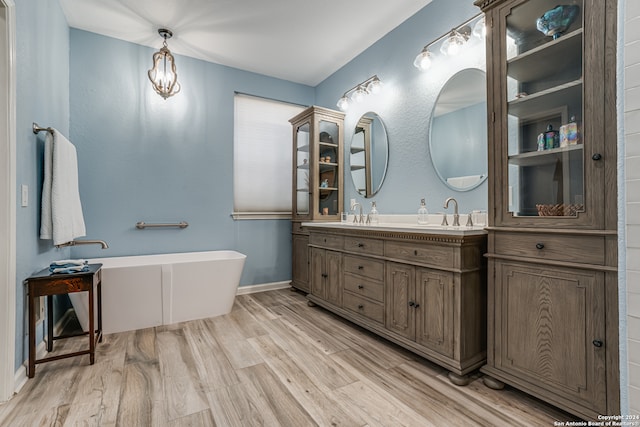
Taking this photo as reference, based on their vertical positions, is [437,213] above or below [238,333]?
above

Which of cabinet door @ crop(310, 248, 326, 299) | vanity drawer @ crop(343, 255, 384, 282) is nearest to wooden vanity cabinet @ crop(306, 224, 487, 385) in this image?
vanity drawer @ crop(343, 255, 384, 282)

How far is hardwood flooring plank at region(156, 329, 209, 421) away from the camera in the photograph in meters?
1.59

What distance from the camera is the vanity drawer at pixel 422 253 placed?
1861 mm

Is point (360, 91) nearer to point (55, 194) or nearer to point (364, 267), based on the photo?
point (364, 267)

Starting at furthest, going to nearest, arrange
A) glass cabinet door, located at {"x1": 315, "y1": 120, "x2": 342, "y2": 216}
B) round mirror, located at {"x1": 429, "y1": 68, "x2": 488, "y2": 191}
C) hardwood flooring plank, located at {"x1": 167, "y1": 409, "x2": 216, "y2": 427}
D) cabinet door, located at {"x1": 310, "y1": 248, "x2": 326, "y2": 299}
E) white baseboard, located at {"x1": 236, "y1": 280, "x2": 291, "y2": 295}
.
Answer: white baseboard, located at {"x1": 236, "y1": 280, "x2": 291, "y2": 295} < glass cabinet door, located at {"x1": 315, "y1": 120, "x2": 342, "y2": 216} < cabinet door, located at {"x1": 310, "y1": 248, "x2": 326, "y2": 299} < round mirror, located at {"x1": 429, "y1": 68, "x2": 488, "y2": 191} < hardwood flooring plank, located at {"x1": 167, "y1": 409, "x2": 216, "y2": 427}

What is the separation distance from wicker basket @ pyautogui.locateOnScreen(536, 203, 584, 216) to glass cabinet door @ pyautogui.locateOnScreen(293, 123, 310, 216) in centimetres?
252

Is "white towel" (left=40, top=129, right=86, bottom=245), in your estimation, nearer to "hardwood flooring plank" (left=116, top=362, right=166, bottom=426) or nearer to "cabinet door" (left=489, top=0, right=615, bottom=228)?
"hardwood flooring plank" (left=116, top=362, right=166, bottom=426)

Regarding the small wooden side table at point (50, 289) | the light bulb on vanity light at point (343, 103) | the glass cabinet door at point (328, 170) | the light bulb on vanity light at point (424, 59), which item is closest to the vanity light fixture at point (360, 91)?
the light bulb on vanity light at point (343, 103)

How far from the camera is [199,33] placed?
3072 millimetres

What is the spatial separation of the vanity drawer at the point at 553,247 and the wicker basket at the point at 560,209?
12 centimetres

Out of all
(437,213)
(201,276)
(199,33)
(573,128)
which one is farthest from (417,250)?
(199,33)

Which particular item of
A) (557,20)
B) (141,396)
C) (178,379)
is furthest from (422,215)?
(141,396)

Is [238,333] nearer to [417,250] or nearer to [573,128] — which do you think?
[417,250]

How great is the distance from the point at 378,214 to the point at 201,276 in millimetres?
1883
